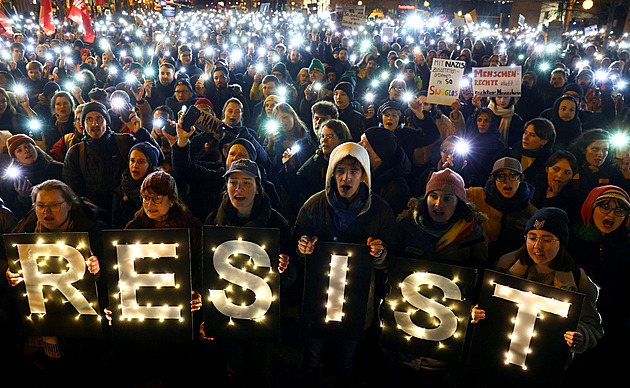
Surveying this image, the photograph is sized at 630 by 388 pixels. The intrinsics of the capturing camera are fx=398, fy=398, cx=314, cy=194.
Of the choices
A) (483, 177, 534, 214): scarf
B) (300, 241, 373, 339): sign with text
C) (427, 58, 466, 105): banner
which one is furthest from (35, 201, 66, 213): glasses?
(427, 58, 466, 105): banner

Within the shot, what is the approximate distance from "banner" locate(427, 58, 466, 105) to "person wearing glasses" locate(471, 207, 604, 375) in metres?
4.45

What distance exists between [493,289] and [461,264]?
28 centimetres

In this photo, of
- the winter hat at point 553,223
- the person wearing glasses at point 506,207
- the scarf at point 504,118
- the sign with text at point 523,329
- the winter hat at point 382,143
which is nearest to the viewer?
the sign with text at point 523,329

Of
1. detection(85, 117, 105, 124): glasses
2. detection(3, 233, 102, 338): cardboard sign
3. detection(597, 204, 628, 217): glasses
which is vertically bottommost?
detection(3, 233, 102, 338): cardboard sign

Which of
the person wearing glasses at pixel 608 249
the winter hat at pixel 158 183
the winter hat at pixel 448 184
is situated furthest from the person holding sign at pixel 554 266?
the winter hat at pixel 158 183

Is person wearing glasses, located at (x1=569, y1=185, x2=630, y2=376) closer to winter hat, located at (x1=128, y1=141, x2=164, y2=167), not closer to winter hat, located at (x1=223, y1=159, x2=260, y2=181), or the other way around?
winter hat, located at (x1=223, y1=159, x2=260, y2=181)

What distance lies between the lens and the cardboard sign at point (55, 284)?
281cm

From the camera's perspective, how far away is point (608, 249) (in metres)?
3.11

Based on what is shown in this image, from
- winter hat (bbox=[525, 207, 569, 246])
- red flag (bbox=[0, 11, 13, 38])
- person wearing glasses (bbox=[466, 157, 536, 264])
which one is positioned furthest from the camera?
red flag (bbox=[0, 11, 13, 38])

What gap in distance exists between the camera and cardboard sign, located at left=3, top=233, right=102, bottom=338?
9.21 ft

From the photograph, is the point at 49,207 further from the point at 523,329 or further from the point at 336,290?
the point at 523,329

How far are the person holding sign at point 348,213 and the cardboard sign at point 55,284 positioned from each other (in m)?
1.57

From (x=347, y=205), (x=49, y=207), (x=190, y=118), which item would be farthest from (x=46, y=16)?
(x=347, y=205)

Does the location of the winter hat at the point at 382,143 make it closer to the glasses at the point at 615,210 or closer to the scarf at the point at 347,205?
the scarf at the point at 347,205
